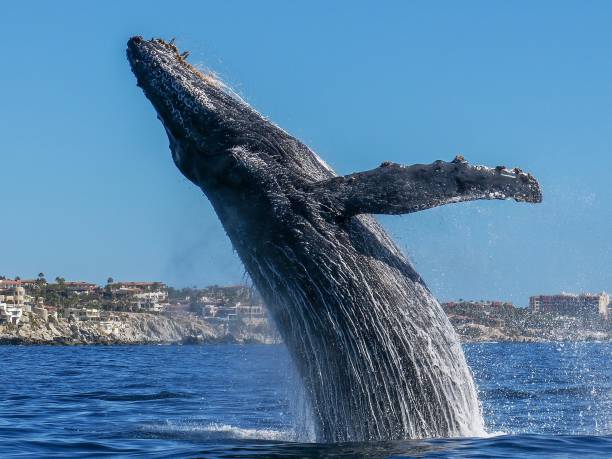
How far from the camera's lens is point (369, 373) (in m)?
9.99

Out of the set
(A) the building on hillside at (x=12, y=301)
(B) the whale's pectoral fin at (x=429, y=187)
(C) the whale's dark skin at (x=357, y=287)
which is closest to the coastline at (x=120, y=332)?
(A) the building on hillside at (x=12, y=301)

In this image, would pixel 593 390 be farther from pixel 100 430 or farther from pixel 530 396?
pixel 100 430

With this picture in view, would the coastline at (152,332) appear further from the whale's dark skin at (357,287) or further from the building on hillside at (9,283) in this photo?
the whale's dark skin at (357,287)

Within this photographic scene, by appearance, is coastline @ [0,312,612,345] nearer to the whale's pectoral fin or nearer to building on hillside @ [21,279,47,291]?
building on hillside @ [21,279,47,291]

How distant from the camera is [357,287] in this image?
32.9 feet

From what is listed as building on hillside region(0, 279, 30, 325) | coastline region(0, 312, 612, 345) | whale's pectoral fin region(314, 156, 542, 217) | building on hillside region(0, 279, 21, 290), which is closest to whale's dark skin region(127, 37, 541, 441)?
whale's pectoral fin region(314, 156, 542, 217)

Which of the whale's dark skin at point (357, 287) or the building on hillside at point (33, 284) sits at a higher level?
the building on hillside at point (33, 284)

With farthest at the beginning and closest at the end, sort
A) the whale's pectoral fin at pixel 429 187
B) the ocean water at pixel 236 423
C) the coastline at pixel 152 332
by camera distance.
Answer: the coastline at pixel 152 332, the ocean water at pixel 236 423, the whale's pectoral fin at pixel 429 187

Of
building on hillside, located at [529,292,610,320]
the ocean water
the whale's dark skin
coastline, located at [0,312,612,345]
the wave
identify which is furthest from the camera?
coastline, located at [0,312,612,345]

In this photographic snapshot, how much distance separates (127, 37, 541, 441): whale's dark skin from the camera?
9797 millimetres

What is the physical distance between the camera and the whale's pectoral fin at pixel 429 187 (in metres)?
9.66

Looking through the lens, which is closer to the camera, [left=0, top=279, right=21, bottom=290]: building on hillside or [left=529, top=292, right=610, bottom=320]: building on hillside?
[left=529, top=292, right=610, bottom=320]: building on hillside

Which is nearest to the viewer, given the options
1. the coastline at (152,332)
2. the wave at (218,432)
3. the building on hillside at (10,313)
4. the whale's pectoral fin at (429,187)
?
the whale's pectoral fin at (429,187)

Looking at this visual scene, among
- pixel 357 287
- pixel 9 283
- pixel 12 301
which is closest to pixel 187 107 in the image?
pixel 357 287
